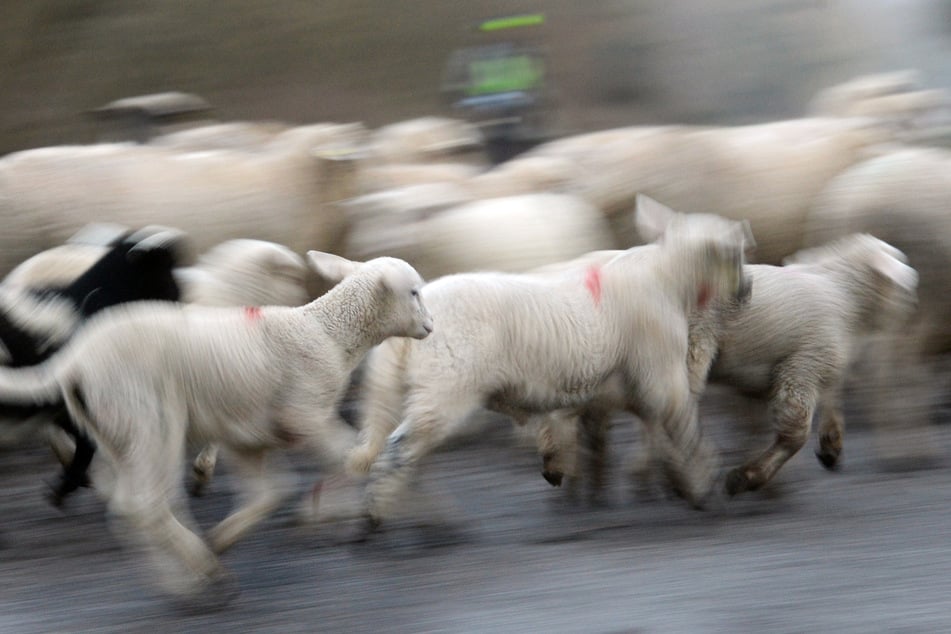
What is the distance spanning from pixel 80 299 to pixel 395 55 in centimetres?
1393

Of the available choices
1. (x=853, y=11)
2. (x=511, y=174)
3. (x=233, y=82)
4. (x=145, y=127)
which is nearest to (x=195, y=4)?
(x=233, y=82)

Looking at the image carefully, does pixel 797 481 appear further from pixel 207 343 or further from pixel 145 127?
pixel 145 127

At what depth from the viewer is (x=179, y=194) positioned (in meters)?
8.63

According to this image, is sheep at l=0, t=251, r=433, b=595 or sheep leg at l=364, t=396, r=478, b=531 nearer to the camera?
sheep at l=0, t=251, r=433, b=595

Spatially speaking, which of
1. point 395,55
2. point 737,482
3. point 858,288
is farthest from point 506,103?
point 737,482

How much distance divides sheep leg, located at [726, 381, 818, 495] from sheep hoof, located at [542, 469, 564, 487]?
0.72m

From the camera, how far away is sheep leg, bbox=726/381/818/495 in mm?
6062

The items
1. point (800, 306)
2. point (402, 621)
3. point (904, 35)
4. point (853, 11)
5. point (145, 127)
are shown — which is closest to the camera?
point (402, 621)

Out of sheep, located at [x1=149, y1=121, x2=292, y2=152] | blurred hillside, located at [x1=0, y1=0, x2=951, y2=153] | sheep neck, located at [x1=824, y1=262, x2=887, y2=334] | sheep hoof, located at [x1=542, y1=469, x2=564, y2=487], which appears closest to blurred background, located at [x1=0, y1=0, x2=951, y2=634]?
sheep hoof, located at [x1=542, y1=469, x2=564, y2=487]

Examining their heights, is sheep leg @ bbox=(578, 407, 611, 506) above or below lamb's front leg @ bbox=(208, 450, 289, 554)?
below

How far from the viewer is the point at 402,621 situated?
488cm

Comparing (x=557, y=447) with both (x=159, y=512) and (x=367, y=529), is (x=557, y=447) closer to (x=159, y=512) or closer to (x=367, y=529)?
(x=367, y=529)

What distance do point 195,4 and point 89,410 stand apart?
1557 centimetres

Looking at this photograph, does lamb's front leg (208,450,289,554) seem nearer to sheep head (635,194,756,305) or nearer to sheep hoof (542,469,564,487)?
sheep hoof (542,469,564,487)
